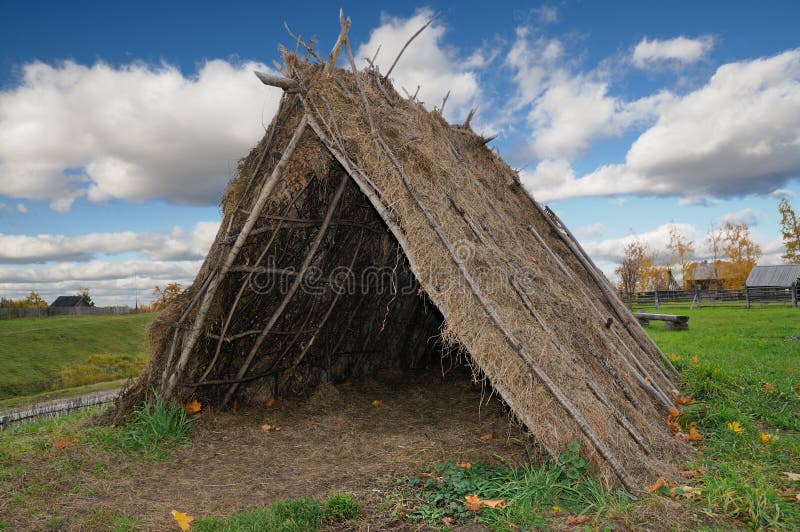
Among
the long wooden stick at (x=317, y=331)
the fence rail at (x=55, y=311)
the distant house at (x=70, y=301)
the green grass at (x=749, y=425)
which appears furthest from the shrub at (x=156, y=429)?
the distant house at (x=70, y=301)

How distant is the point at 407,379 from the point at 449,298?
5.37 metres

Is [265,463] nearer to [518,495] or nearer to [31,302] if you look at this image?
[518,495]

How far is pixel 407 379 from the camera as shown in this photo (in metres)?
9.82

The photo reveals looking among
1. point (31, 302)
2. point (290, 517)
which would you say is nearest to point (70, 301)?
point (31, 302)

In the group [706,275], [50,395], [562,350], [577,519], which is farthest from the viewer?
[706,275]

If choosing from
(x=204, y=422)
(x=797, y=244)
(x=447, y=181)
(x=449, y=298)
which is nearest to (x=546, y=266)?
(x=447, y=181)

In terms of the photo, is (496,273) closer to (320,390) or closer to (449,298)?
(449,298)

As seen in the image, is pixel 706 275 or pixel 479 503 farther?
pixel 706 275

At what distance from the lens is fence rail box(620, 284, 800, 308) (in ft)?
96.2

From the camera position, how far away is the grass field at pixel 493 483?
146 inches

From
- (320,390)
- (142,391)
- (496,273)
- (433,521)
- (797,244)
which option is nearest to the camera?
(433,521)

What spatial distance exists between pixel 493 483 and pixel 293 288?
3.76 metres

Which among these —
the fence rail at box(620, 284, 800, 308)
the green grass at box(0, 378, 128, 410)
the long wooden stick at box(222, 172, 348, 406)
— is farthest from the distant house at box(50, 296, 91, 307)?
the long wooden stick at box(222, 172, 348, 406)

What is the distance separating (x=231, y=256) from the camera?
618 centimetres
